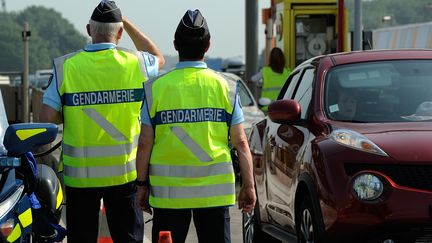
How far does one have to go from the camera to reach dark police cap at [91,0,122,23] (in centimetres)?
684

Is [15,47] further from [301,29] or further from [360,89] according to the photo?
[360,89]

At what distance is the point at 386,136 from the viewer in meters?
7.50

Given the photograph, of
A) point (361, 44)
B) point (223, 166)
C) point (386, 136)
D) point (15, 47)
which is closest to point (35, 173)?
point (223, 166)

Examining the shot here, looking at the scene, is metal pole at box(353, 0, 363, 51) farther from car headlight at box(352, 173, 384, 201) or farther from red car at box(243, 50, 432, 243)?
car headlight at box(352, 173, 384, 201)

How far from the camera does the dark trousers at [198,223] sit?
6.12 m

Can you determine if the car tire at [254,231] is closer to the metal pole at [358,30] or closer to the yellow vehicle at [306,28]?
the metal pole at [358,30]

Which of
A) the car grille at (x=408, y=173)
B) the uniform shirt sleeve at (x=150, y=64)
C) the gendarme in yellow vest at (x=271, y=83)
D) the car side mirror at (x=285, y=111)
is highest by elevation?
the uniform shirt sleeve at (x=150, y=64)

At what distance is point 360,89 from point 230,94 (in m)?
2.29

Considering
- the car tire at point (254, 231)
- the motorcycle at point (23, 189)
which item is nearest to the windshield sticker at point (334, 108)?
the car tire at point (254, 231)

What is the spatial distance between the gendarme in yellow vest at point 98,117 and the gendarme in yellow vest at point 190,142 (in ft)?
2.27

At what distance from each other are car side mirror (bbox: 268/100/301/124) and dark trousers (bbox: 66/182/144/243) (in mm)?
1674

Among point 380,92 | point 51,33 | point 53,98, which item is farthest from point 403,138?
point 51,33

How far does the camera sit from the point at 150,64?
23.1ft

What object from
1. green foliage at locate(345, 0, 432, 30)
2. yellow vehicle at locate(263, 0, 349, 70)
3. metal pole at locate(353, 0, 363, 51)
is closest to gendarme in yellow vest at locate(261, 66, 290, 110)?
metal pole at locate(353, 0, 363, 51)
